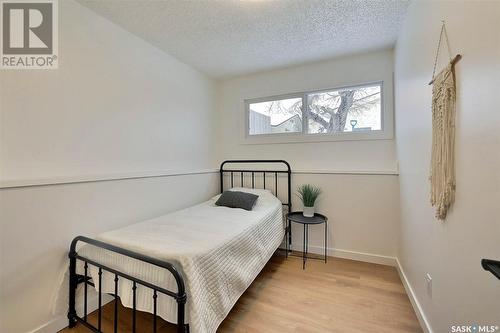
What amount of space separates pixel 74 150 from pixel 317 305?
222 centimetres

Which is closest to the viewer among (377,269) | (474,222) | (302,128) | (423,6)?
(474,222)

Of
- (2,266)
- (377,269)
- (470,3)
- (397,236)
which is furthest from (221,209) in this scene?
(470,3)

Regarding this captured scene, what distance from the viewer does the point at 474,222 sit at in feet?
2.99

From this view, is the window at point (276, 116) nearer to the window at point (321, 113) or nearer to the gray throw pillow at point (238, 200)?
the window at point (321, 113)

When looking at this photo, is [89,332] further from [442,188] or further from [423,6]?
[423,6]

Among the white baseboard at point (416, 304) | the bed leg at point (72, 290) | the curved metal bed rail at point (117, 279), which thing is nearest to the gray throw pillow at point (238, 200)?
the curved metal bed rail at point (117, 279)

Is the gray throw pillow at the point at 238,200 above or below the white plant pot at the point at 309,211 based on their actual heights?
above

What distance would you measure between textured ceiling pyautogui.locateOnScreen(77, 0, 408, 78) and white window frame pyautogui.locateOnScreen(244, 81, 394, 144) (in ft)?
1.44

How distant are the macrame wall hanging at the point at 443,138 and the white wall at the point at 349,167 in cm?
131

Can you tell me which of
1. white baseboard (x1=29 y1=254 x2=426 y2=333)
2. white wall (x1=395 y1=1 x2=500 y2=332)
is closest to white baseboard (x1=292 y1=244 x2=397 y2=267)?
white baseboard (x1=29 y1=254 x2=426 y2=333)

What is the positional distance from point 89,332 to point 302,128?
2.81 metres

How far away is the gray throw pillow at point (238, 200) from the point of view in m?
2.44

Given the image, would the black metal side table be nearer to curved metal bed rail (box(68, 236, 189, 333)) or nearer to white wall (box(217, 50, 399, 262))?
white wall (box(217, 50, 399, 262))

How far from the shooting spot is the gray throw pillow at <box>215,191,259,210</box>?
2.44m
